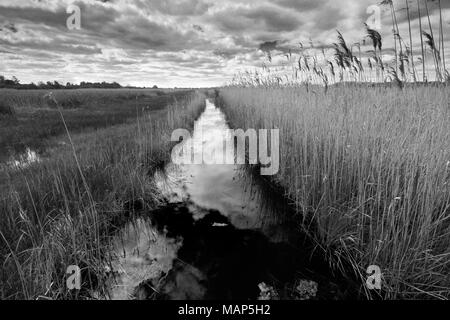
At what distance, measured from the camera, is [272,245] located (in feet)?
10.3

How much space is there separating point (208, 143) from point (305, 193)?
5.70 meters

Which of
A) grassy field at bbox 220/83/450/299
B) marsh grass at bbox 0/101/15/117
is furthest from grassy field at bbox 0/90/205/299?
marsh grass at bbox 0/101/15/117

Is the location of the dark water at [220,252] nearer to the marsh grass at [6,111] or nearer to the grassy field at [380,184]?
the grassy field at [380,184]

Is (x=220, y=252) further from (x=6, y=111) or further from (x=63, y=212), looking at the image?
(x=6, y=111)

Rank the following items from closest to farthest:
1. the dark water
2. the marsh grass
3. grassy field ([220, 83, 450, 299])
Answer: grassy field ([220, 83, 450, 299]), the dark water, the marsh grass

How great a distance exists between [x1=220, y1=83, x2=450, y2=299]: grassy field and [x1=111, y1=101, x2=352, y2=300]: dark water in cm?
32

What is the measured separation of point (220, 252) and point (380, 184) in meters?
1.91

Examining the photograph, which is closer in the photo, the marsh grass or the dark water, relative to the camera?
the dark water

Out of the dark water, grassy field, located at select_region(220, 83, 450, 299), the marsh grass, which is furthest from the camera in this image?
the marsh grass

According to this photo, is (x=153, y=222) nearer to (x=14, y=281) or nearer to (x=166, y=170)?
(x=14, y=281)

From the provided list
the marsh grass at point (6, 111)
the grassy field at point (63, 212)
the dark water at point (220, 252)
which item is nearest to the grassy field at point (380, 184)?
the dark water at point (220, 252)

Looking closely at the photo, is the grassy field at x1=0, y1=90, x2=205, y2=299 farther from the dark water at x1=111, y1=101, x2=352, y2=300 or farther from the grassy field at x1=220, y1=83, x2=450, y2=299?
the grassy field at x1=220, y1=83, x2=450, y2=299

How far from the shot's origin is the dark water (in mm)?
2425

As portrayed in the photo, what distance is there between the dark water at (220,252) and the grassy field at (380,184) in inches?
12.8
